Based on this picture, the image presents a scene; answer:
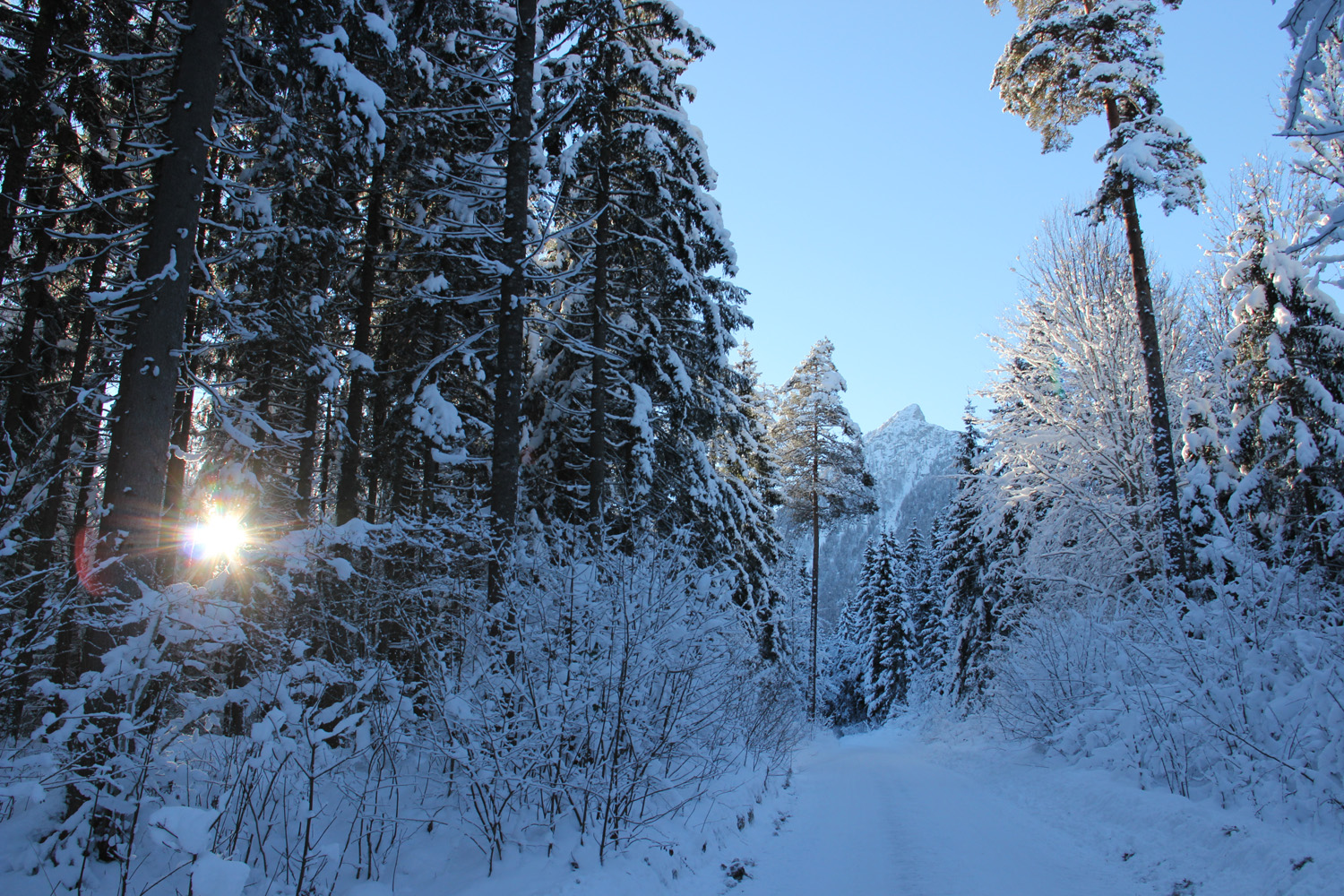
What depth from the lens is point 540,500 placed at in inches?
530

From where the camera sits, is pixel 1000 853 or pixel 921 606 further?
pixel 921 606

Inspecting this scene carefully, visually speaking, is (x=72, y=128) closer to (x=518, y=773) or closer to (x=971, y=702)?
(x=518, y=773)

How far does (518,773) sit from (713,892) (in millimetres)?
1851

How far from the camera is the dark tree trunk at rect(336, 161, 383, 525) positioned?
11.5 m

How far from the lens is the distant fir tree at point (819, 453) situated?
28438 millimetres

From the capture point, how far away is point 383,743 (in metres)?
4.93

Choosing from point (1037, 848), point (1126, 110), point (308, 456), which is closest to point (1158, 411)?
point (1126, 110)

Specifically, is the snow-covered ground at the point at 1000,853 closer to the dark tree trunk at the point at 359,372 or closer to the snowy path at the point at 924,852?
the snowy path at the point at 924,852

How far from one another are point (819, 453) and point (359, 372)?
2093 cm

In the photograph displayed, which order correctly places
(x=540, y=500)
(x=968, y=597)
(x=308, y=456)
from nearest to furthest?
(x=308, y=456), (x=540, y=500), (x=968, y=597)

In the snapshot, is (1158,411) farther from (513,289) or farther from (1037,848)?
(513,289)

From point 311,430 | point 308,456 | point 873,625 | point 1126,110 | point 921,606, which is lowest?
point 873,625

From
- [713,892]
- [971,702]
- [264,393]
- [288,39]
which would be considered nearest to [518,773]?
[713,892]

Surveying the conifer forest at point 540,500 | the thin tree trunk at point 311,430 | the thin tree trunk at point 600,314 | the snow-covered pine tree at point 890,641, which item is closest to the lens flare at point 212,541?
the conifer forest at point 540,500
